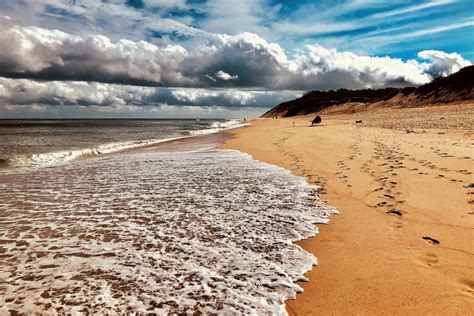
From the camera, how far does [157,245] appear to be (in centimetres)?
569

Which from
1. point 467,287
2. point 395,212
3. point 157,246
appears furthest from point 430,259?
point 157,246

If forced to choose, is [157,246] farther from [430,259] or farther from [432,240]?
[432,240]

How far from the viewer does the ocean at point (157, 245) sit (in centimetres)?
407

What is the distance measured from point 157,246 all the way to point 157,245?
0.16ft

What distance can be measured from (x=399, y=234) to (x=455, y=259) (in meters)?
1.14

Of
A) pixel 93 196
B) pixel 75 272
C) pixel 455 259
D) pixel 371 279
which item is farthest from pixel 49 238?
pixel 455 259

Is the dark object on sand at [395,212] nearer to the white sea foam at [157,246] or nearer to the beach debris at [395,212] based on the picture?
the beach debris at [395,212]

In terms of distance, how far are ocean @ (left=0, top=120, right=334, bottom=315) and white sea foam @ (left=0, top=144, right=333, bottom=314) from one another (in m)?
0.02

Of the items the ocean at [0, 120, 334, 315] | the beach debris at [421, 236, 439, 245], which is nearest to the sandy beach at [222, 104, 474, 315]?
the beach debris at [421, 236, 439, 245]

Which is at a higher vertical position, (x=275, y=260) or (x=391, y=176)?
(x=391, y=176)

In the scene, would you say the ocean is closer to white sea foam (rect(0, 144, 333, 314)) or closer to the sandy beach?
white sea foam (rect(0, 144, 333, 314))

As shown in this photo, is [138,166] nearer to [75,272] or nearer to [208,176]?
[208,176]

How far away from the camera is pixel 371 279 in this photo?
4.36 meters

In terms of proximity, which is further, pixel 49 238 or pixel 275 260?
pixel 49 238
